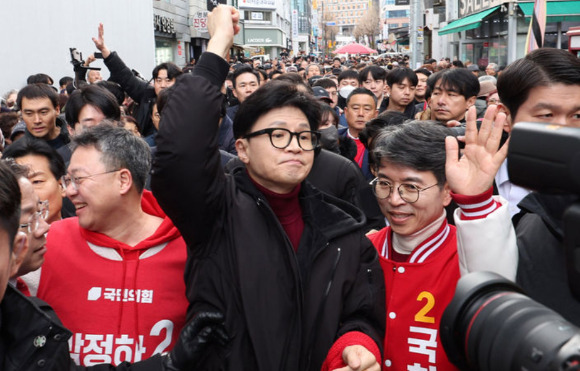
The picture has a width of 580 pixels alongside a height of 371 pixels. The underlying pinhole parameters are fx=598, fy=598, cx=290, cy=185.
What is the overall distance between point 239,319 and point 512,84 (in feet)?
4.55

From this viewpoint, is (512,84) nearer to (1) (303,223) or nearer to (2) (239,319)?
(1) (303,223)

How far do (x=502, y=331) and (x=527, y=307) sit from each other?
66 mm

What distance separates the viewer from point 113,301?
2322 millimetres

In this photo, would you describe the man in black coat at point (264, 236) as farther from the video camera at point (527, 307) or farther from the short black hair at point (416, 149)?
the video camera at point (527, 307)

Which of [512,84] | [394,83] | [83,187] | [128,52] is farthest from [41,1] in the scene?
[512,84]

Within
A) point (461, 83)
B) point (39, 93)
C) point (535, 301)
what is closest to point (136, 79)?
point (39, 93)

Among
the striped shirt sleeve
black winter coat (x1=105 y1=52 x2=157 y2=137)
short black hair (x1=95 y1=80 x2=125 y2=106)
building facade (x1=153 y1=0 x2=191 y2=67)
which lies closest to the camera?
the striped shirt sleeve

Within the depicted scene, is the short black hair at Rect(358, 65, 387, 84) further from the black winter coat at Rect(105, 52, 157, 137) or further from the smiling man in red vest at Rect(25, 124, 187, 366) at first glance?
the smiling man in red vest at Rect(25, 124, 187, 366)

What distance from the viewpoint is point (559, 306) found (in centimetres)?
171

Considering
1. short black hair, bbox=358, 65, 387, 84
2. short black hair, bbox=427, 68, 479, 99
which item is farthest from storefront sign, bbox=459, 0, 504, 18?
short black hair, bbox=427, 68, 479, 99

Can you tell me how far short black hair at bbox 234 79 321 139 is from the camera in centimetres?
221

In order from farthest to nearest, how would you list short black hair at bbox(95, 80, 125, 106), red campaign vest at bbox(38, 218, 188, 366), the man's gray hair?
short black hair at bbox(95, 80, 125, 106) < the man's gray hair < red campaign vest at bbox(38, 218, 188, 366)

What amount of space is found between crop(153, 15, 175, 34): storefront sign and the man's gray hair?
2164cm

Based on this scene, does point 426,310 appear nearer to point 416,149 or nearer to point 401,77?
point 416,149
